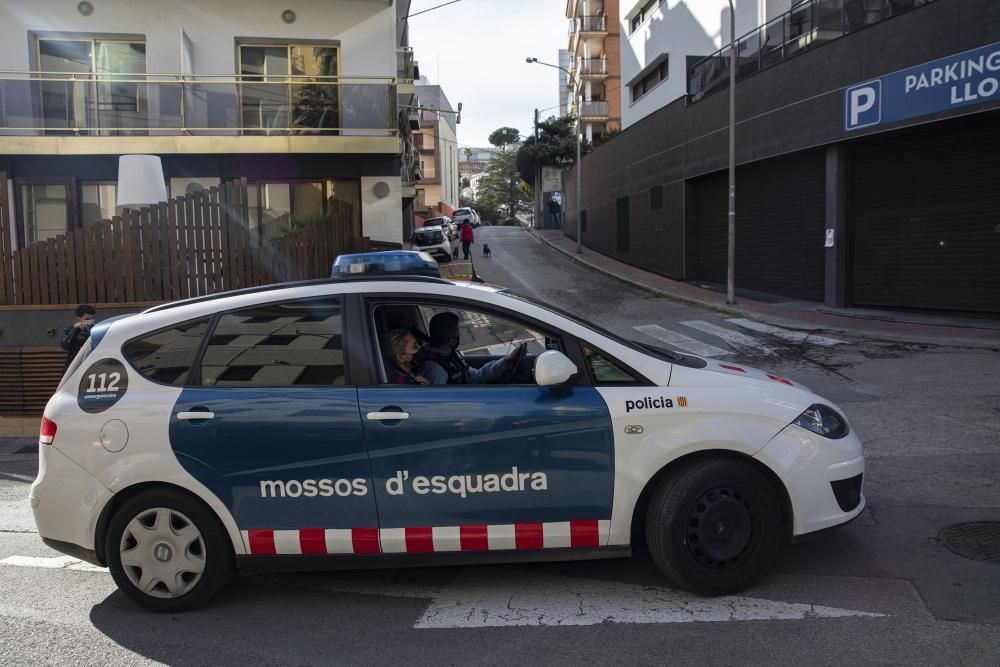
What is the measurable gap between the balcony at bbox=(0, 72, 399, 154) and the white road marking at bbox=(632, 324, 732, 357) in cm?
691

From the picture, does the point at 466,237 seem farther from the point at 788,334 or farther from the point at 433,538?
the point at 433,538

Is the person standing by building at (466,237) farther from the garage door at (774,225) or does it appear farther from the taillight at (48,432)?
the taillight at (48,432)

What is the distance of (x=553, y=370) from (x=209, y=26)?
17.9 metres

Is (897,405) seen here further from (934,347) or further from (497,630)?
(497,630)

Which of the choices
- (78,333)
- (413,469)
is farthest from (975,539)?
(78,333)

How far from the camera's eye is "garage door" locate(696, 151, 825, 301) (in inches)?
780

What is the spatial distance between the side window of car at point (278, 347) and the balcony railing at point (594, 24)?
194 feet

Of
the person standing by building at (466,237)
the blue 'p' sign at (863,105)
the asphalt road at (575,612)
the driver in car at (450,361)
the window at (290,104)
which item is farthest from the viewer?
the person standing by building at (466,237)

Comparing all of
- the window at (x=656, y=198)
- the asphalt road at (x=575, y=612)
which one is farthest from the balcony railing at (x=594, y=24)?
the asphalt road at (x=575, y=612)

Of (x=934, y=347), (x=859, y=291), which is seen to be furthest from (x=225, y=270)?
(x=859, y=291)

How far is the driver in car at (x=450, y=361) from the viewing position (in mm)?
4824

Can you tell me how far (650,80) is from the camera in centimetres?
3888

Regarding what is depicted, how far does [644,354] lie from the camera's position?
4.39 m

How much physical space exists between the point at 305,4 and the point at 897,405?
16.0 metres
